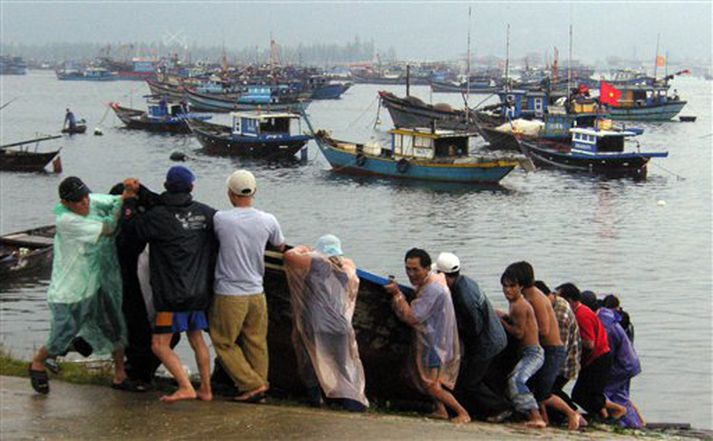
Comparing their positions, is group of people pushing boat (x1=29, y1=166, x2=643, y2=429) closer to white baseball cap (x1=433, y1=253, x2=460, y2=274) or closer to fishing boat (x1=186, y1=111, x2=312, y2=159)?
white baseball cap (x1=433, y1=253, x2=460, y2=274)

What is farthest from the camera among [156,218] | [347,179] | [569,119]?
[569,119]

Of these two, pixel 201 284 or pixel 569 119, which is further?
pixel 569 119

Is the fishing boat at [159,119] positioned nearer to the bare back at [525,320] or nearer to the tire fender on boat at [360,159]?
the tire fender on boat at [360,159]

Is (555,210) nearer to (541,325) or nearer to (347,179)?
(347,179)

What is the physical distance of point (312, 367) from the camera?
795 centimetres

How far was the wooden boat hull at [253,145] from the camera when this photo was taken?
51.9 m

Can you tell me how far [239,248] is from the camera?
→ 7.34 metres

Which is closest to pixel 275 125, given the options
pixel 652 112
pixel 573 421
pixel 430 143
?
pixel 430 143

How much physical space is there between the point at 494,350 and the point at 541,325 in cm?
44

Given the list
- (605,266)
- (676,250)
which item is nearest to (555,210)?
(676,250)

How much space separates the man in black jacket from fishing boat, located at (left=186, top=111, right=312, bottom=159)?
4457 cm

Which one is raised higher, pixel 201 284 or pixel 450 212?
pixel 201 284

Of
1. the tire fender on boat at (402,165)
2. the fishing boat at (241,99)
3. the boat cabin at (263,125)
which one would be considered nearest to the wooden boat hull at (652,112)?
the fishing boat at (241,99)

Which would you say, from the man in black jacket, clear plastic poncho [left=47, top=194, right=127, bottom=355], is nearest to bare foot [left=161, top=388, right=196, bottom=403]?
the man in black jacket
